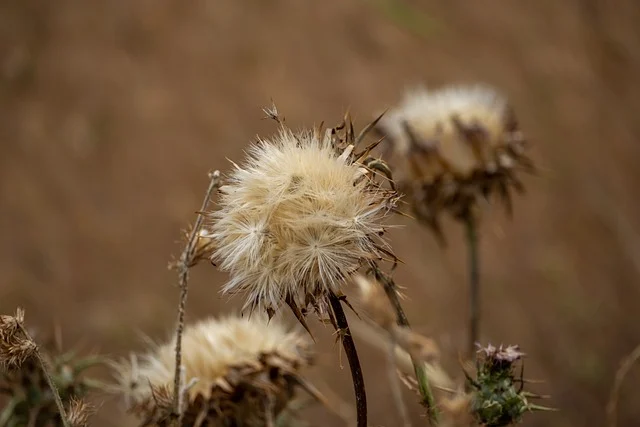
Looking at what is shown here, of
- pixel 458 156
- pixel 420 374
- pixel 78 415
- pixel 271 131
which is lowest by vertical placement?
pixel 78 415

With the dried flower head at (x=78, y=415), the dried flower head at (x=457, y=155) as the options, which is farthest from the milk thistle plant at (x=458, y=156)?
the dried flower head at (x=78, y=415)

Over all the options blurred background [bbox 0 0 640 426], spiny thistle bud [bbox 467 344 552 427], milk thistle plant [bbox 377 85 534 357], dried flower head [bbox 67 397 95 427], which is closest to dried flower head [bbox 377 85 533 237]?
milk thistle plant [bbox 377 85 534 357]

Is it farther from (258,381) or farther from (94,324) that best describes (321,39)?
(258,381)

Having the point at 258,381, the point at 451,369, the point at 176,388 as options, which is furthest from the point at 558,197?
the point at 176,388

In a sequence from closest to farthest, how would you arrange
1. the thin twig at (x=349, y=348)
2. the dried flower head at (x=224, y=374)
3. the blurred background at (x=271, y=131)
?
the thin twig at (x=349, y=348) → the dried flower head at (x=224, y=374) → the blurred background at (x=271, y=131)

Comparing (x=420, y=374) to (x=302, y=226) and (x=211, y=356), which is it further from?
(x=211, y=356)

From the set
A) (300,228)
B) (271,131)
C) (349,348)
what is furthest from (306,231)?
(271,131)

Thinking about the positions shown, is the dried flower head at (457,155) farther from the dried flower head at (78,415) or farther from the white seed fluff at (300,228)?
the dried flower head at (78,415)
